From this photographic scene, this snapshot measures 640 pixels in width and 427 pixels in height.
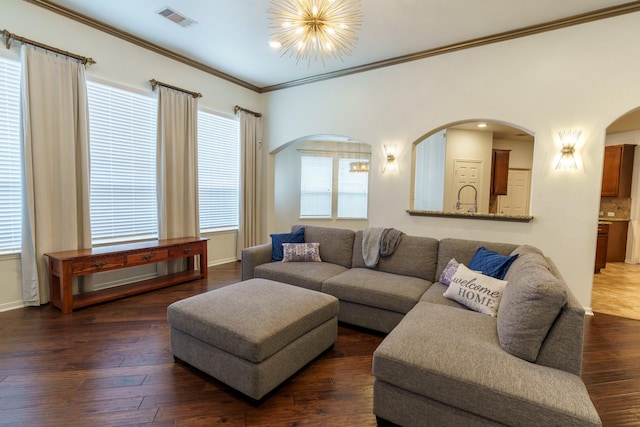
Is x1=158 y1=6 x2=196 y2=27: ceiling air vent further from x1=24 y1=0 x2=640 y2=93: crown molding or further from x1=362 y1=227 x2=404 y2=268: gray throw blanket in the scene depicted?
x1=362 y1=227 x2=404 y2=268: gray throw blanket

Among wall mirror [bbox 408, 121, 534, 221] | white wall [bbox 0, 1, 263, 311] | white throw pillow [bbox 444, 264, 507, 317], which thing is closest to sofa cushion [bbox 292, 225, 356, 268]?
white throw pillow [bbox 444, 264, 507, 317]

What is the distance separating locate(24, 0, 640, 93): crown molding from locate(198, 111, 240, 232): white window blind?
87 cm

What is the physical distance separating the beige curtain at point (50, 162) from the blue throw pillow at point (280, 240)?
87.8 inches

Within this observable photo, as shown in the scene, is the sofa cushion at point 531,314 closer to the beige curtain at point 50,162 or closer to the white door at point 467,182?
the beige curtain at point 50,162

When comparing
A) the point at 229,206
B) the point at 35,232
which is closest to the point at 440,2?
the point at 229,206

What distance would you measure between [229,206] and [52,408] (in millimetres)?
3968

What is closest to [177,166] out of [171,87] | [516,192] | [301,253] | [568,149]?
[171,87]

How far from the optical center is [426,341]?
5.66 feet

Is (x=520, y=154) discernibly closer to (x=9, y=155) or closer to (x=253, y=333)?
(x=253, y=333)

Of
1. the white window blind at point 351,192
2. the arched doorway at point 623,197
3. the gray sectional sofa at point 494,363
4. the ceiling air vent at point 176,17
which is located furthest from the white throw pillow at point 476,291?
the arched doorway at point 623,197

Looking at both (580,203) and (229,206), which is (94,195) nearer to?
Result: (229,206)

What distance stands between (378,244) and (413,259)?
41 cm

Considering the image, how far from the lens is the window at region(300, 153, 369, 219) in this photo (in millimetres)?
7219

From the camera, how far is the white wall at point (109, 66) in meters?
3.14
